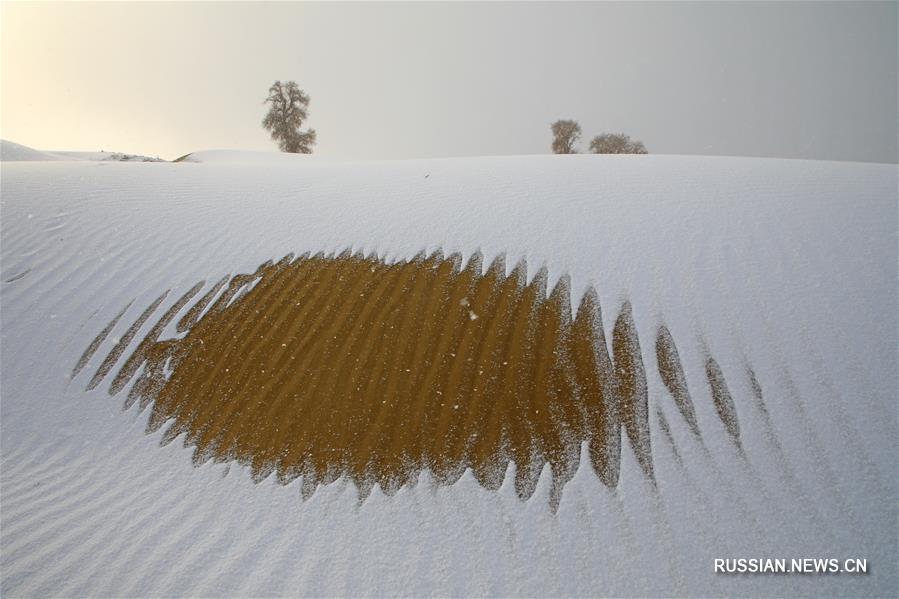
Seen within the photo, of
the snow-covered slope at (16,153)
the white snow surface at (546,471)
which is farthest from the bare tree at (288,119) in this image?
the white snow surface at (546,471)

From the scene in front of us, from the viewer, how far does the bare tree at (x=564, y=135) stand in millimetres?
23125

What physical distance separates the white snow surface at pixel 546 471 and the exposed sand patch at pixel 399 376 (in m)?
0.16

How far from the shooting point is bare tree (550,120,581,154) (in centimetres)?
2312

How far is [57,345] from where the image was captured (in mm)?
4895

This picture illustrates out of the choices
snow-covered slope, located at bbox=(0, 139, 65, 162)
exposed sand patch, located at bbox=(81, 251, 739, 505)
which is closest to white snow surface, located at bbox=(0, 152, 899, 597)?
exposed sand patch, located at bbox=(81, 251, 739, 505)

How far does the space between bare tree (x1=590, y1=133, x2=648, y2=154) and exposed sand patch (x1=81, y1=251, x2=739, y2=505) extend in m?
20.6

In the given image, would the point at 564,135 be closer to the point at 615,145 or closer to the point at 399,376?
the point at 615,145

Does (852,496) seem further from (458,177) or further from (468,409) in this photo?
(458,177)

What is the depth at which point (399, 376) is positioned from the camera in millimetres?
3994

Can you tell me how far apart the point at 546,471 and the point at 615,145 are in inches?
898

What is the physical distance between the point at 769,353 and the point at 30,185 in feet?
35.8

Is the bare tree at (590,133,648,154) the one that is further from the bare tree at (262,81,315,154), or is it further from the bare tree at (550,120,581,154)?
the bare tree at (262,81,315,154)

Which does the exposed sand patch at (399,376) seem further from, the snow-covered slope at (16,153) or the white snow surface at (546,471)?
the snow-covered slope at (16,153)

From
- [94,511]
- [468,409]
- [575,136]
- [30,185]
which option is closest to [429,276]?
[468,409]
